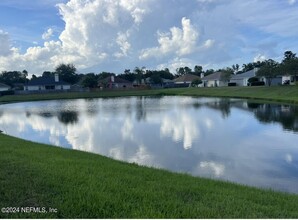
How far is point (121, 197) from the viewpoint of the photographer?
22.8ft

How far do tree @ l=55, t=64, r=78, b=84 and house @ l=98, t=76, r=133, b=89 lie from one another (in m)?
16.8

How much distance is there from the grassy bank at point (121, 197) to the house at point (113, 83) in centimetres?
10683

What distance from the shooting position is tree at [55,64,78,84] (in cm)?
13582

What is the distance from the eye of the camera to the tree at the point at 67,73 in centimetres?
13582

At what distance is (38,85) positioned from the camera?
108m

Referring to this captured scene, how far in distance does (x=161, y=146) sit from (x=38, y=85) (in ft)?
311

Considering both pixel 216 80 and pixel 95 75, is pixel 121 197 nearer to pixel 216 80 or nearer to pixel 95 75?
pixel 216 80

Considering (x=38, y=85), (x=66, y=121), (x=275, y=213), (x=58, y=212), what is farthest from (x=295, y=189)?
(x=38, y=85)

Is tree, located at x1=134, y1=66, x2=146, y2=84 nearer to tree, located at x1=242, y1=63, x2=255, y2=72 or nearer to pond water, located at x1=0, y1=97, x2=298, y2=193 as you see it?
tree, located at x1=242, y1=63, x2=255, y2=72

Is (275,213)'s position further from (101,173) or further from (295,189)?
(295,189)

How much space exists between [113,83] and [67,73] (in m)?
24.3

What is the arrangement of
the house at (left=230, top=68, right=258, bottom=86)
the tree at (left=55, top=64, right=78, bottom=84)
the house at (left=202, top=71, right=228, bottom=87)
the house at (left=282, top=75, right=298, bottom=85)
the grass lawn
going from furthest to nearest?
the tree at (left=55, top=64, right=78, bottom=84), the house at (left=202, top=71, right=228, bottom=87), the house at (left=230, top=68, right=258, bottom=86), the house at (left=282, top=75, right=298, bottom=85), the grass lawn

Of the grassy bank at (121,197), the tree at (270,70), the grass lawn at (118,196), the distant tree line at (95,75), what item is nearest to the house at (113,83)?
the distant tree line at (95,75)

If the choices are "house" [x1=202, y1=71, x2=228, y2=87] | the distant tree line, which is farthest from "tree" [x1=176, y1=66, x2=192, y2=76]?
"house" [x1=202, y1=71, x2=228, y2=87]
